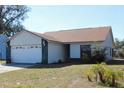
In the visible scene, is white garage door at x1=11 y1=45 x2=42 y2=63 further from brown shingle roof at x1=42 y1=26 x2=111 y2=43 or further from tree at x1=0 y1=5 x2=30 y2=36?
tree at x1=0 y1=5 x2=30 y2=36

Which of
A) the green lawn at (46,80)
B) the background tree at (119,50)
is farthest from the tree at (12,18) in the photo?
the green lawn at (46,80)

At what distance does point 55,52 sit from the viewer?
2552cm

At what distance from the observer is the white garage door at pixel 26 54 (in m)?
24.0

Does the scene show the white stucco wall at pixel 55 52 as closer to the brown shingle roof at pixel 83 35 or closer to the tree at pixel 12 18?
the brown shingle roof at pixel 83 35

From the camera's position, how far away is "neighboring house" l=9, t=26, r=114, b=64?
2384 centimetres

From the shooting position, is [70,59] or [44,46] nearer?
[44,46]

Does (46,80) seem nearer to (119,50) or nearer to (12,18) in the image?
(119,50)

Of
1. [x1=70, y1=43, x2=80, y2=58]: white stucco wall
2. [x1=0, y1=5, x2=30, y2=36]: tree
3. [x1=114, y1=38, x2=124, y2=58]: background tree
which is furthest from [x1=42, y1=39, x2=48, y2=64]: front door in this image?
[x1=0, y1=5, x2=30, y2=36]: tree

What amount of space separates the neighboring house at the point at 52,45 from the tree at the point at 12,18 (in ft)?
75.7

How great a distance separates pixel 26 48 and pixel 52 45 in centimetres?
273

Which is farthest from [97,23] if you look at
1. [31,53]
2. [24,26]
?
[24,26]
